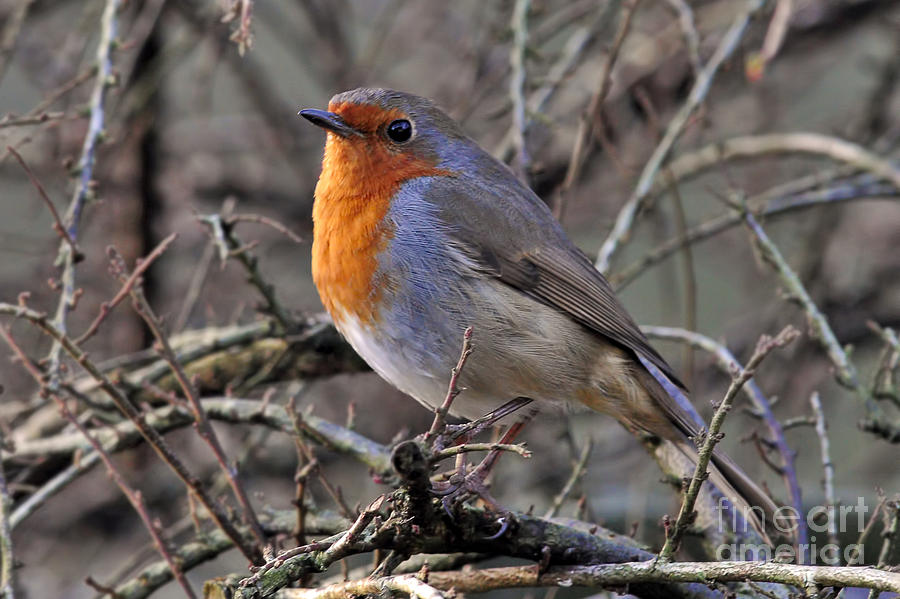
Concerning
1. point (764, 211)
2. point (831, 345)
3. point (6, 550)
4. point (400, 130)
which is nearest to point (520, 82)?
point (400, 130)

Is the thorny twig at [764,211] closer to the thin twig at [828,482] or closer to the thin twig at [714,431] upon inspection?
the thin twig at [828,482]

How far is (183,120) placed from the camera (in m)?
6.23

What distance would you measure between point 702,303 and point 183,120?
168 inches

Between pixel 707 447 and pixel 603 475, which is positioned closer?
pixel 707 447

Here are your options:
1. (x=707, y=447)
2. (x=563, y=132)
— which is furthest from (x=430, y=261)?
(x=563, y=132)

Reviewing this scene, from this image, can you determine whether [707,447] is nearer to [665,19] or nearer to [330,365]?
[330,365]

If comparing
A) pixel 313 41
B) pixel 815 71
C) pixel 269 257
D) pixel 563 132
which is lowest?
pixel 269 257

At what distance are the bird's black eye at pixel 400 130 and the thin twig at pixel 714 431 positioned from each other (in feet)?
5.91

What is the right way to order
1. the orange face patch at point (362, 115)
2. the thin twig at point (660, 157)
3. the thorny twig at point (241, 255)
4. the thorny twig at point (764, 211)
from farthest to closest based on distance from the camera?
1. the thorny twig at point (764, 211)
2. the thin twig at point (660, 157)
3. the orange face patch at point (362, 115)
4. the thorny twig at point (241, 255)

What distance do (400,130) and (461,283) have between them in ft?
2.21

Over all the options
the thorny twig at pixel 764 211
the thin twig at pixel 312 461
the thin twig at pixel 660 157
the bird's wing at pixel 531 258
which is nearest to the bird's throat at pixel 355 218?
the bird's wing at pixel 531 258

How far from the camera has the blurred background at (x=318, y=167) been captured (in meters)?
4.94

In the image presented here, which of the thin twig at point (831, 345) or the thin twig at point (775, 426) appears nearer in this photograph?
the thin twig at point (775, 426)

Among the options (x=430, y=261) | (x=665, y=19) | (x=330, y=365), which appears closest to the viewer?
(x=430, y=261)
